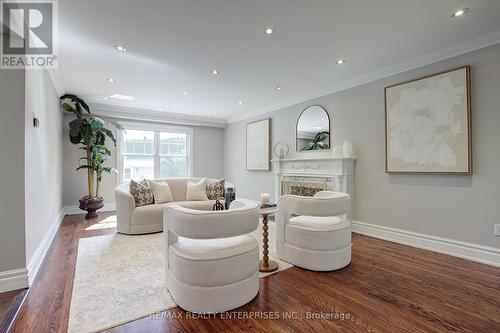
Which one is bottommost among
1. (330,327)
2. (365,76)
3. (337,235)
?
(330,327)

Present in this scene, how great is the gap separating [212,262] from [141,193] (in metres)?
2.93

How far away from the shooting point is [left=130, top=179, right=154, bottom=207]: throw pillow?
13.5 ft

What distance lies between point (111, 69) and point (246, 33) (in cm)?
233

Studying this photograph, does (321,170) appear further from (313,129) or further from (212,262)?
(212,262)

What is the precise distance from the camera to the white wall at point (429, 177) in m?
2.74

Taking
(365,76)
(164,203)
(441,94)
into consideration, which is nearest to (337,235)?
(441,94)

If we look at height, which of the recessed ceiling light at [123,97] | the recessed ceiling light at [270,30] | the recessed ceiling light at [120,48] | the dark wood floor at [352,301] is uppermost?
the recessed ceiling light at [123,97]

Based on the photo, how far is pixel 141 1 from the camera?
2129mm

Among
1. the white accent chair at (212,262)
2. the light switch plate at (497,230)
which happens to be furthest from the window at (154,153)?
the light switch plate at (497,230)

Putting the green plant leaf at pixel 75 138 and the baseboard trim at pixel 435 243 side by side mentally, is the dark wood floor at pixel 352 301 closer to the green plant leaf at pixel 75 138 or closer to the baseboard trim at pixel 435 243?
the baseboard trim at pixel 435 243

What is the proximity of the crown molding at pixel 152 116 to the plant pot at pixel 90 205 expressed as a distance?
2073 millimetres

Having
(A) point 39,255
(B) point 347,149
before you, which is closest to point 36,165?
(A) point 39,255

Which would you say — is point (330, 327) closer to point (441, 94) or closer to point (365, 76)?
point (441, 94)

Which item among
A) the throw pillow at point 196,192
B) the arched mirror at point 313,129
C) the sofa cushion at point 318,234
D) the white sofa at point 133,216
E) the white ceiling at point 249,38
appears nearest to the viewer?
the white ceiling at point 249,38
